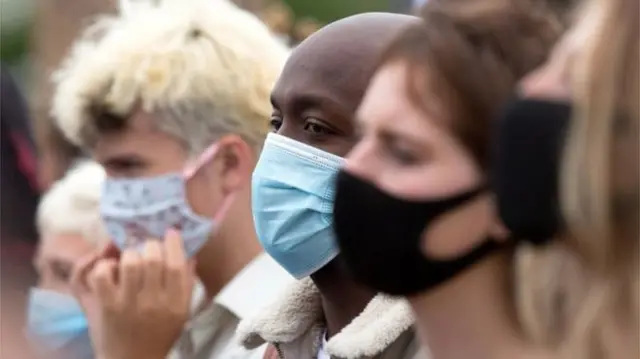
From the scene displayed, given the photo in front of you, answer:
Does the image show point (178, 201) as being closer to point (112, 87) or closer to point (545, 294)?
point (112, 87)

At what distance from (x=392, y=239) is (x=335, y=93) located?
60cm

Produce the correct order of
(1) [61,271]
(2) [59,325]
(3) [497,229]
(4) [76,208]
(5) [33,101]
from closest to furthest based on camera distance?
(3) [497,229]
(2) [59,325]
(4) [76,208]
(1) [61,271]
(5) [33,101]

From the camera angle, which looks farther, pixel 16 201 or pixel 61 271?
pixel 61 271

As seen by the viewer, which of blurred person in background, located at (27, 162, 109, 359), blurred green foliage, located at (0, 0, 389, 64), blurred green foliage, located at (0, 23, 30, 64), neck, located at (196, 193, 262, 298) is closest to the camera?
neck, located at (196, 193, 262, 298)

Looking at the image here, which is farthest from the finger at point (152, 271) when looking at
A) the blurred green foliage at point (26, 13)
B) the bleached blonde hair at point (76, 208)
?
the blurred green foliage at point (26, 13)

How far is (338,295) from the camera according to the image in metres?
1.90

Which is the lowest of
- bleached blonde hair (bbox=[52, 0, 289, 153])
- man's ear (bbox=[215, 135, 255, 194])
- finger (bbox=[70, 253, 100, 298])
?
finger (bbox=[70, 253, 100, 298])

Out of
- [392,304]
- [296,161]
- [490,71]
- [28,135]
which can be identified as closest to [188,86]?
[28,135]

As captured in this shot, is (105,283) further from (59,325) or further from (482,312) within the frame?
(482,312)

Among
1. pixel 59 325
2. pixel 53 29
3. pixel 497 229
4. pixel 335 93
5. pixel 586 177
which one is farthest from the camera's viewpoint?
pixel 53 29

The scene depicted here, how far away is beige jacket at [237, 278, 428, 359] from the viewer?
5.74 feet

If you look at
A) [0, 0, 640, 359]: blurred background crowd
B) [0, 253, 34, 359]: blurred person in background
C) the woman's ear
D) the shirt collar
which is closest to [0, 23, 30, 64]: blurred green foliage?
[0, 0, 640, 359]: blurred background crowd

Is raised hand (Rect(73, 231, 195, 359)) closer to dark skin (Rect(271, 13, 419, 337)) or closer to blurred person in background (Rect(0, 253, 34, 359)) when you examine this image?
blurred person in background (Rect(0, 253, 34, 359))

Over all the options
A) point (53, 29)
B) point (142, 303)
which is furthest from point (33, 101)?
point (142, 303)
